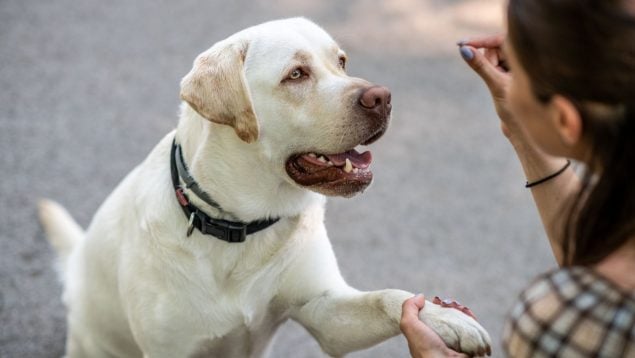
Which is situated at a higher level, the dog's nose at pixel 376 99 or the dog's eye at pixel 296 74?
the dog's eye at pixel 296 74

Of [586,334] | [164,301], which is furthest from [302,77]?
[586,334]

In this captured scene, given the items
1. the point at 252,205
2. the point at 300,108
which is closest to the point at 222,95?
the point at 300,108

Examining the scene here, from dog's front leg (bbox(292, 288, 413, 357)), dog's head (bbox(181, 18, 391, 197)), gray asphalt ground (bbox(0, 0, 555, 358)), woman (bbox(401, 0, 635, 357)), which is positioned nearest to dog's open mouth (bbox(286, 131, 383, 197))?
dog's head (bbox(181, 18, 391, 197))

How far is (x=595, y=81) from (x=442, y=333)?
0.86 metres

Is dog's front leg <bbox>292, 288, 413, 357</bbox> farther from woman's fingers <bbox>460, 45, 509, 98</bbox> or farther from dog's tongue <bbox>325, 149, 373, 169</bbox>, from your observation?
woman's fingers <bbox>460, 45, 509, 98</bbox>

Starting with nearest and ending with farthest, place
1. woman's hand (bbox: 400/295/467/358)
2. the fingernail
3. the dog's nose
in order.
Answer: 1. woman's hand (bbox: 400/295/467/358)
2. the fingernail
3. the dog's nose

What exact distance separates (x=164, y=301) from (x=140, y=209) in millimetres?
282

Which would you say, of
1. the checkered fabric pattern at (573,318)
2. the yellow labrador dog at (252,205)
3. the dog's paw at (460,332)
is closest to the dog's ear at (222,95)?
the yellow labrador dog at (252,205)

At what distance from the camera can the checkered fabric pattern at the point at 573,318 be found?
1.46 meters

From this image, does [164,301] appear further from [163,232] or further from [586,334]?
[586,334]

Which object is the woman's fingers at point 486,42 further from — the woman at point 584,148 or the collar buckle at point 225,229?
the collar buckle at point 225,229

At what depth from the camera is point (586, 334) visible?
150 centimetres

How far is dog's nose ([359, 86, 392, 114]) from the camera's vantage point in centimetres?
226

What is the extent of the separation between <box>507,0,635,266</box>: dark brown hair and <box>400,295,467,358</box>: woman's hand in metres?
0.54
